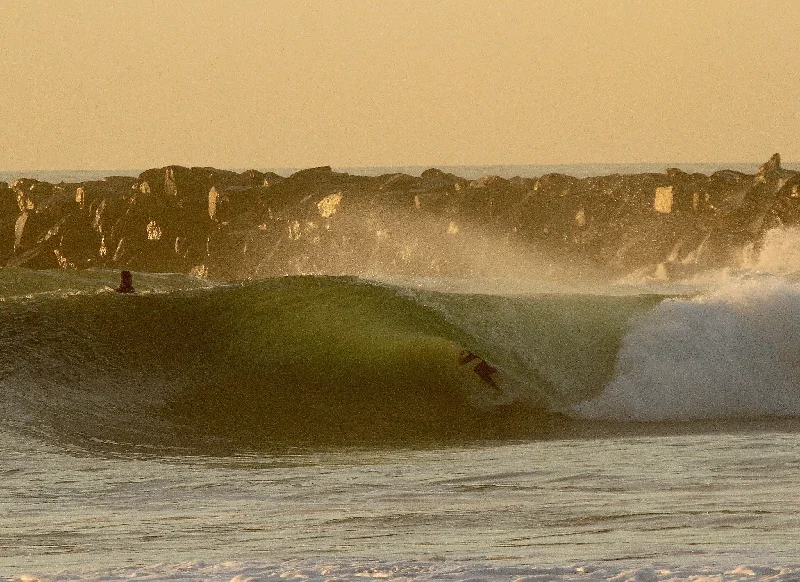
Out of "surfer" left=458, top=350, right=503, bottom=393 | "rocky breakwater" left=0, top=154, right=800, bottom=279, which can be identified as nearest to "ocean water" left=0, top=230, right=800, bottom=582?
"surfer" left=458, top=350, right=503, bottom=393

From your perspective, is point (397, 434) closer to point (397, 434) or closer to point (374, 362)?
point (397, 434)

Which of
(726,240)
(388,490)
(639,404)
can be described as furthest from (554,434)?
(726,240)

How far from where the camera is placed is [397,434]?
18.0m

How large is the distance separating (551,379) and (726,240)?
41492 millimetres

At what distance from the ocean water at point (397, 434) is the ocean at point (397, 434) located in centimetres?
4

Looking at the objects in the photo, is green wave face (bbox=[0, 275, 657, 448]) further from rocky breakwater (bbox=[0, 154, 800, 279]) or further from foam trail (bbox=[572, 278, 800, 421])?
rocky breakwater (bbox=[0, 154, 800, 279])

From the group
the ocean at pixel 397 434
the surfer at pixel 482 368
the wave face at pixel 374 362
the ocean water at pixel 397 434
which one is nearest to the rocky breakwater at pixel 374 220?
the wave face at pixel 374 362

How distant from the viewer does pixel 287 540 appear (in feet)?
32.9

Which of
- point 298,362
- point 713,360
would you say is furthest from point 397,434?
point 713,360

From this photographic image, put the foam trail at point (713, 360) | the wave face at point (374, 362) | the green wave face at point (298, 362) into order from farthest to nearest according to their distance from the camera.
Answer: the foam trail at point (713, 360)
the wave face at point (374, 362)
the green wave face at point (298, 362)

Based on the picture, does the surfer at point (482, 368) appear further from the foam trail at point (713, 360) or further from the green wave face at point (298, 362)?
the foam trail at point (713, 360)

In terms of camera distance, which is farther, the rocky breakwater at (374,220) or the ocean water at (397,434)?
the rocky breakwater at (374,220)

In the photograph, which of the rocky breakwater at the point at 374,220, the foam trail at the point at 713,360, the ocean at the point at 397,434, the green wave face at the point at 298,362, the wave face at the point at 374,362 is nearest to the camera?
the ocean at the point at 397,434

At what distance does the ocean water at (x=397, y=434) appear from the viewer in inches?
372
